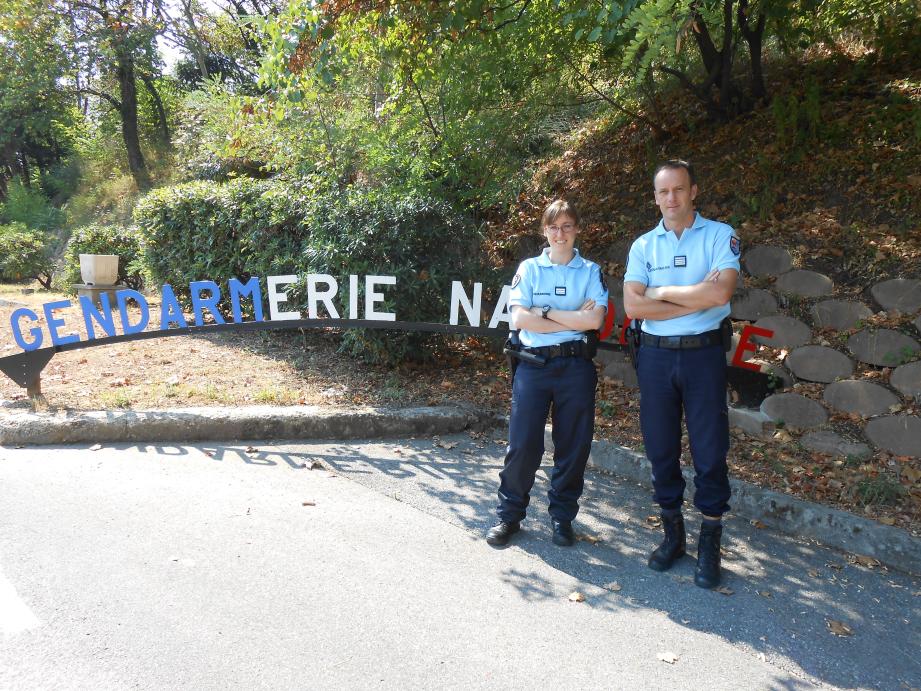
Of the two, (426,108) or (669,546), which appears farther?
(426,108)

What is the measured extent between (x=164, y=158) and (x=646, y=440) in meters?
28.4

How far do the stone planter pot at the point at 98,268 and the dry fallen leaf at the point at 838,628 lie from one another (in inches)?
503

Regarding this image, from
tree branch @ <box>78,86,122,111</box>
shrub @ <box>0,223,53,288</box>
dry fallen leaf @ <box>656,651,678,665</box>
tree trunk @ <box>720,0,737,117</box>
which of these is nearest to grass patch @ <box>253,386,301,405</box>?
dry fallen leaf @ <box>656,651,678,665</box>

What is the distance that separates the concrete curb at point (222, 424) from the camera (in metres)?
5.77

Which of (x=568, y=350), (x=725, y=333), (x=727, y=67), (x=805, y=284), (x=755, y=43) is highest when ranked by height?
(x=755, y=43)

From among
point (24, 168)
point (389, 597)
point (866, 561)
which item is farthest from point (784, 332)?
point (24, 168)

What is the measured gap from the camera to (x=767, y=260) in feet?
21.0

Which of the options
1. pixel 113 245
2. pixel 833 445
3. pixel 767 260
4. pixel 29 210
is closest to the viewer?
pixel 833 445

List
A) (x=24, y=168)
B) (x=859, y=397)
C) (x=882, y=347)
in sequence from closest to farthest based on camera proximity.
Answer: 1. (x=859, y=397)
2. (x=882, y=347)
3. (x=24, y=168)

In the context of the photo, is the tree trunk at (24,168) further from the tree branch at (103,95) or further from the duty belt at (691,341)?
the duty belt at (691,341)

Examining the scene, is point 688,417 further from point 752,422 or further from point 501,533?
point 752,422

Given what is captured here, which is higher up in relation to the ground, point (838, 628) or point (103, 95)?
point (103, 95)

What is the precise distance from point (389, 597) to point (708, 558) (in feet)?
5.36

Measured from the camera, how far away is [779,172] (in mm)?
7324
